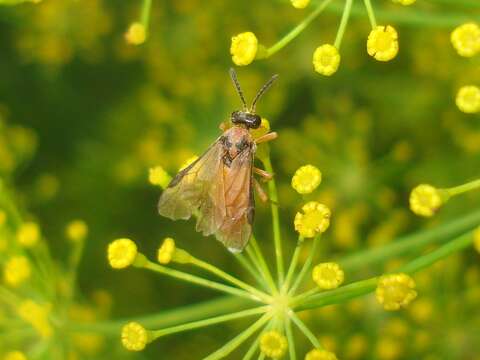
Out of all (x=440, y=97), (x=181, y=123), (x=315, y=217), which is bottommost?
(x=315, y=217)

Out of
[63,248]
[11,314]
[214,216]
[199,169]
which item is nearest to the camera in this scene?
[214,216]

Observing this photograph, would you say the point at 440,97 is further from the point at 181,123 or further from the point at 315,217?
the point at 315,217

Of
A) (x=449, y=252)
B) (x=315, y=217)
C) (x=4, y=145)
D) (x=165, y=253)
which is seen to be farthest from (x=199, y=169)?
(x=4, y=145)

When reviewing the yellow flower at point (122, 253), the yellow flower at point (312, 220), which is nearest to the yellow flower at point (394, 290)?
the yellow flower at point (312, 220)

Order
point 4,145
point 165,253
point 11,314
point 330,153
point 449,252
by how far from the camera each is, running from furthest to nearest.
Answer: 1. point 330,153
2. point 4,145
3. point 11,314
4. point 165,253
5. point 449,252

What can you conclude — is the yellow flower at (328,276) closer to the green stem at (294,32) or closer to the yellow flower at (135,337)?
the yellow flower at (135,337)

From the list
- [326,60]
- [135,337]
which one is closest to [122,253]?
[135,337]

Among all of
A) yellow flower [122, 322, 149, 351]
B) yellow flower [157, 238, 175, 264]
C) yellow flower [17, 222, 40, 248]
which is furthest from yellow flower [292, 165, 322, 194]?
yellow flower [17, 222, 40, 248]

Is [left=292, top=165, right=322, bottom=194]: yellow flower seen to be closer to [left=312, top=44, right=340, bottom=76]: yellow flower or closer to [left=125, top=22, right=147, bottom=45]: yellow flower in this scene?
[left=312, top=44, right=340, bottom=76]: yellow flower
